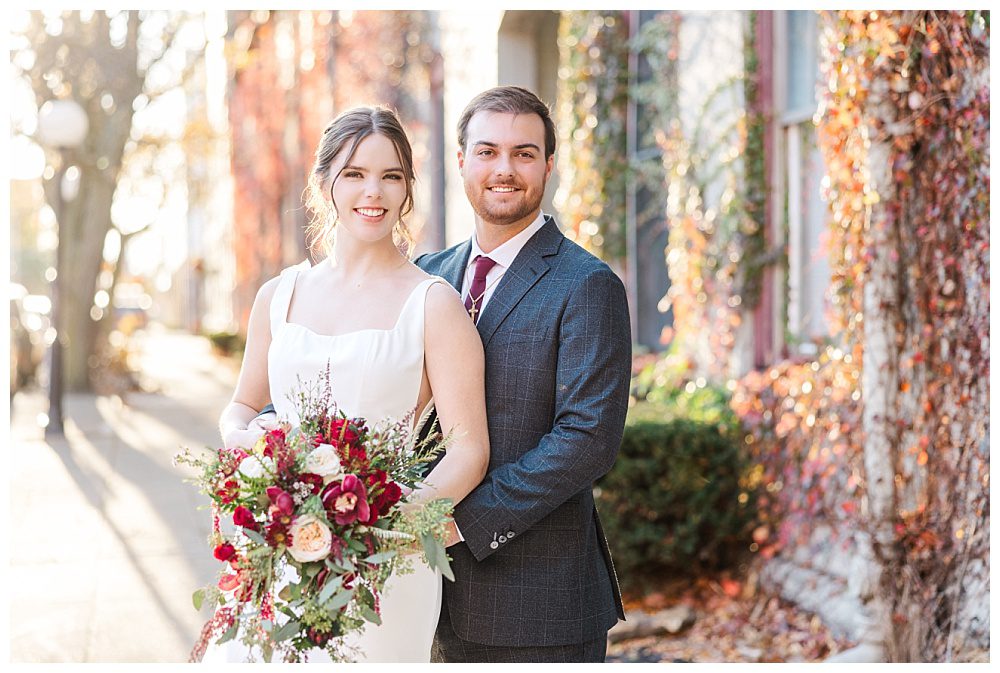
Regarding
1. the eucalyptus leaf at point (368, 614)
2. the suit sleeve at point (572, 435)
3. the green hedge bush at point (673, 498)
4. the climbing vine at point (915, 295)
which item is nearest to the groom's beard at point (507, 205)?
the suit sleeve at point (572, 435)

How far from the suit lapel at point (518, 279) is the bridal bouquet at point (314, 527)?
0.49 meters

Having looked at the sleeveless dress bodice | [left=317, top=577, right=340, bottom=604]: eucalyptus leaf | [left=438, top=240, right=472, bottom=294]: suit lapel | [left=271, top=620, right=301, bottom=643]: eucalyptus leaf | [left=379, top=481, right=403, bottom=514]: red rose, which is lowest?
[left=271, top=620, right=301, bottom=643]: eucalyptus leaf

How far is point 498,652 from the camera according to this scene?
9.53 feet

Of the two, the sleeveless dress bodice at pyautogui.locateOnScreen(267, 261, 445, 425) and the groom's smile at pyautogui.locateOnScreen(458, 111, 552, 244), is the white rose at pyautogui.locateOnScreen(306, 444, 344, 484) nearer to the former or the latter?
the sleeveless dress bodice at pyautogui.locateOnScreen(267, 261, 445, 425)

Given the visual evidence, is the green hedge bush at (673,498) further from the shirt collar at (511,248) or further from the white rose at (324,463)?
the white rose at (324,463)

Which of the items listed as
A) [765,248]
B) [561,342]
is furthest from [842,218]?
[561,342]

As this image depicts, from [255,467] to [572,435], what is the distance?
77cm

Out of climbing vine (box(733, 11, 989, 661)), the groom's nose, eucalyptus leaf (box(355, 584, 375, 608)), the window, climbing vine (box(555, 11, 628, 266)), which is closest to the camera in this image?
eucalyptus leaf (box(355, 584, 375, 608))

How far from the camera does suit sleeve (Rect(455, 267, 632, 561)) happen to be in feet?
8.78

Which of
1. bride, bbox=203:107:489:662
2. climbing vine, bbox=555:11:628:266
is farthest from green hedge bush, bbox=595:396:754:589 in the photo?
bride, bbox=203:107:489:662

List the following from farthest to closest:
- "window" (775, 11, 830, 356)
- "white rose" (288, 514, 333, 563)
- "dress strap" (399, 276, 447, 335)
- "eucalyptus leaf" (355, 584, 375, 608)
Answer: "window" (775, 11, 830, 356) → "dress strap" (399, 276, 447, 335) → "eucalyptus leaf" (355, 584, 375, 608) → "white rose" (288, 514, 333, 563)

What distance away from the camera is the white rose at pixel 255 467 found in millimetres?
2389

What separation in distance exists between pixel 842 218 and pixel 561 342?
8.12ft

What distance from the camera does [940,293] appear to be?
14.7 ft
